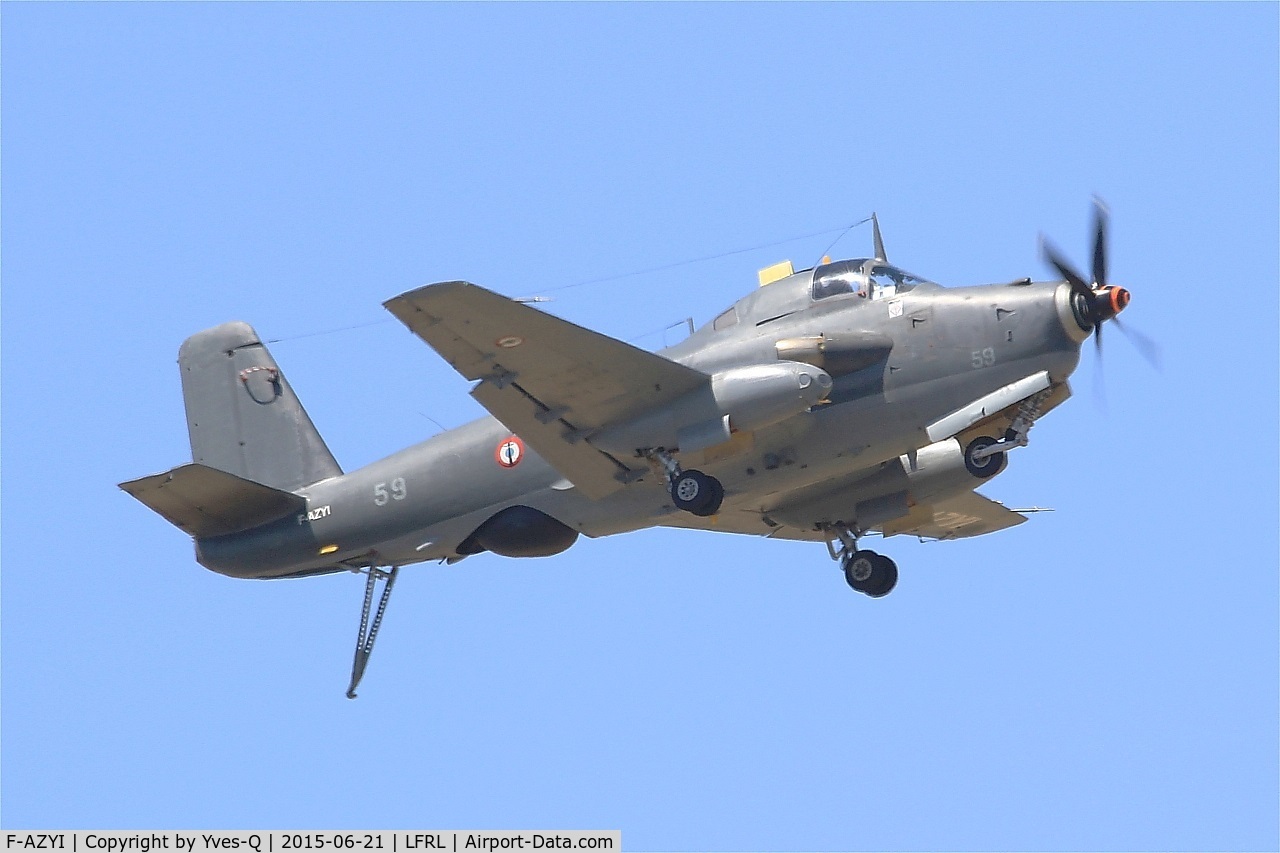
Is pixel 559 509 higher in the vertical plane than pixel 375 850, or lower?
higher

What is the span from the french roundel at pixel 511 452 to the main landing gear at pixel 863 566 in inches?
204

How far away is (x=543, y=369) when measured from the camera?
86.5 ft

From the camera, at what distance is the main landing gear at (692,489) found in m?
26.8

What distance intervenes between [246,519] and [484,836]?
819 centimetres

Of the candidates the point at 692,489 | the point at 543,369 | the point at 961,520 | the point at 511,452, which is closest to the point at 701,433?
the point at 692,489

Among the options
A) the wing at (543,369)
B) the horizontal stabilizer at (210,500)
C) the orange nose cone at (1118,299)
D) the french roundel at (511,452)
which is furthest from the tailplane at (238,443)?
the orange nose cone at (1118,299)

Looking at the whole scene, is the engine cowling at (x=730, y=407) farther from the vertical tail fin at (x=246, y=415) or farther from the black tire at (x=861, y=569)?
the vertical tail fin at (x=246, y=415)

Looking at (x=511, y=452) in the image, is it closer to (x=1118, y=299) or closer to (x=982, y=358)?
(x=982, y=358)

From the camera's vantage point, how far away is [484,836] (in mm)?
24031

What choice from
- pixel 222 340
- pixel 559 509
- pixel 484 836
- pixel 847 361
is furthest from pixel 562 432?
pixel 222 340

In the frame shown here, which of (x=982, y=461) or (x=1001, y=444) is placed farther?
(x=982, y=461)

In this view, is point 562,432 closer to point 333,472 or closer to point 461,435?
point 461,435

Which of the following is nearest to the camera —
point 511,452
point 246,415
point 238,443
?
point 511,452

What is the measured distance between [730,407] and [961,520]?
8110mm
